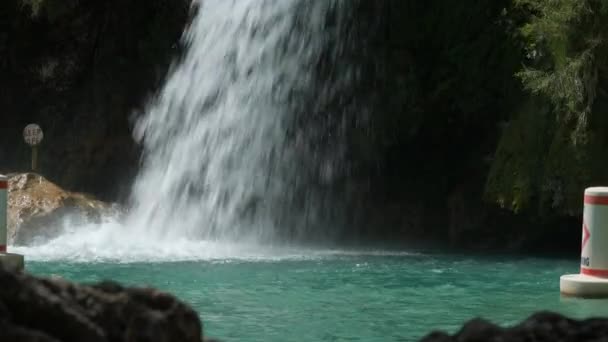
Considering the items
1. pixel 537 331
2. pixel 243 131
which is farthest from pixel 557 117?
pixel 537 331

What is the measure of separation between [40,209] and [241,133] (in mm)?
3798

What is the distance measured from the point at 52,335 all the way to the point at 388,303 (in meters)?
6.00

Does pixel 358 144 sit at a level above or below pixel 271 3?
below

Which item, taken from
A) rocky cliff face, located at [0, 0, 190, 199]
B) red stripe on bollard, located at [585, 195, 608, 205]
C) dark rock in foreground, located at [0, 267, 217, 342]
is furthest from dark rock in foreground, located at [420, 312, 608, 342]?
rocky cliff face, located at [0, 0, 190, 199]

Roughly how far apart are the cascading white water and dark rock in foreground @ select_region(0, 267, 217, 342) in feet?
47.0

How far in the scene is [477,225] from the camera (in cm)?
1811

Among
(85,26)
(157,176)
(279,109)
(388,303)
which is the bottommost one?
(388,303)

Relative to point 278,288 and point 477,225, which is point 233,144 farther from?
point 278,288

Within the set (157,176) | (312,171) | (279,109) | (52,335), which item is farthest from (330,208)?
(52,335)

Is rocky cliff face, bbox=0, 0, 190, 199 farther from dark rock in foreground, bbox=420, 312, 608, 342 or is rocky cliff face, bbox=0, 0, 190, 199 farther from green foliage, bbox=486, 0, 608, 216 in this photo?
dark rock in foreground, bbox=420, 312, 608, 342

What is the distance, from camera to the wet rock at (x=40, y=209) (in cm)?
1623

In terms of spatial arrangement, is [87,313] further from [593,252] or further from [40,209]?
[40,209]

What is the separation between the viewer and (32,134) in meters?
19.3

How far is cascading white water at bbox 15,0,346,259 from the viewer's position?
60.0 ft
